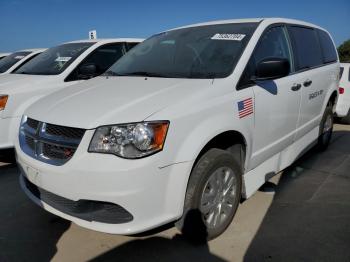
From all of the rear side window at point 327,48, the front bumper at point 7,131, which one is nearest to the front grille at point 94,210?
the front bumper at point 7,131

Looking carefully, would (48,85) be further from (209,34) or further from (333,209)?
(333,209)

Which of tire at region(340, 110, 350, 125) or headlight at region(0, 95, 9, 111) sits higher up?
headlight at region(0, 95, 9, 111)

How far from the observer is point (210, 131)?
2.50 m

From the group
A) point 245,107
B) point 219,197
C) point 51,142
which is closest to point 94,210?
point 51,142

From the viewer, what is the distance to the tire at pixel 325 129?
4.82 meters

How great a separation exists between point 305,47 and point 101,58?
3.21 metres

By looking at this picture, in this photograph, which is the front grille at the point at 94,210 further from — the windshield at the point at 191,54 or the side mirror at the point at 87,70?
the side mirror at the point at 87,70

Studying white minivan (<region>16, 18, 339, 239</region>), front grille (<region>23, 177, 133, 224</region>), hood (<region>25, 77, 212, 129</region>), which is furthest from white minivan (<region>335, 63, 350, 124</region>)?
front grille (<region>23, 177, 133, 224</region>)

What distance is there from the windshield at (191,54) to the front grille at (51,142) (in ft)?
3.46

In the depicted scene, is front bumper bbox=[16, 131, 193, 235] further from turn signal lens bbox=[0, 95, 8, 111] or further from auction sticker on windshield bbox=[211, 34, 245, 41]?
turn signal lens bbox=[0, 95, 8, 111]

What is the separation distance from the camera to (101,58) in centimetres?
572

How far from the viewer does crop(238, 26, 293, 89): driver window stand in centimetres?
297

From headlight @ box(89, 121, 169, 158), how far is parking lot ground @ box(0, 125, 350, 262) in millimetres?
913

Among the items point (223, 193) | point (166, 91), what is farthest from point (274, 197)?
point (166, 91)
